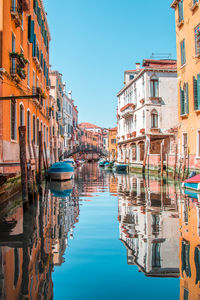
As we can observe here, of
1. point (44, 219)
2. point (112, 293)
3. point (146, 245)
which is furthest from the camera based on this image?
point (44, 219)

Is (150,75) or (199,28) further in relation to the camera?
(150,75)

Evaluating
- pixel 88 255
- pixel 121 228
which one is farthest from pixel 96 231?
pixel 88 255

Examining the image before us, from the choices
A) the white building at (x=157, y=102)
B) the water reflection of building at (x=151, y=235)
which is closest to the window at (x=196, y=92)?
the water reflection of building at (x=151, y=235)

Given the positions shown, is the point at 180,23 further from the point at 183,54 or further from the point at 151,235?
the point at 151,235

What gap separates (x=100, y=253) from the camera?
15.6 feet

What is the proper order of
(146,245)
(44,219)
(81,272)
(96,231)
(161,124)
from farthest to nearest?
(161,124)
(44,219)
(96,231)
(146,245)
(81,272)

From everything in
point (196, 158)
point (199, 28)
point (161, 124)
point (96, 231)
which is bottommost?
point (96, 231)

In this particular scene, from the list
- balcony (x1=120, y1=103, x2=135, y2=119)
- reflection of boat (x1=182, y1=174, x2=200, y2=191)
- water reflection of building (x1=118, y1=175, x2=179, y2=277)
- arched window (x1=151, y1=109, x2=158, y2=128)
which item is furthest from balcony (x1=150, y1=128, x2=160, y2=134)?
water reflection of building (x1=118, y1=175, x2=179, y2=277)

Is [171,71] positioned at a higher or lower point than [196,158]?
higher

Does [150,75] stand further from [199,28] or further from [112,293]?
[112,293]

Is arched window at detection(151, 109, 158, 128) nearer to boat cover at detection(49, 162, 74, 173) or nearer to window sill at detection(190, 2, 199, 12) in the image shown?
window sill at detection(190, 2, 199, 12)

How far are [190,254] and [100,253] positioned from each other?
1.34 metres

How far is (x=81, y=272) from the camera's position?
13.0 ft

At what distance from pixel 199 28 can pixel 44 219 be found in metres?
13.1
